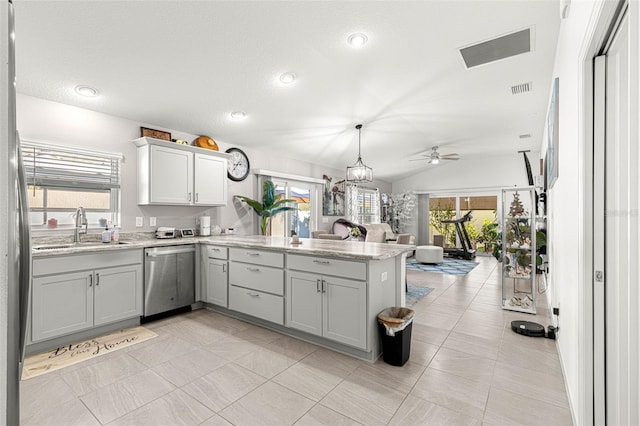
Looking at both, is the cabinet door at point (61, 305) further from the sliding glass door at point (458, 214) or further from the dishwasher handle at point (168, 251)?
the sliding glass door at point (458, 214)

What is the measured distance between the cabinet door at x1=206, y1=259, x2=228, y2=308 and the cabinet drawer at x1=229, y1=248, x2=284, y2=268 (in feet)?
0.74

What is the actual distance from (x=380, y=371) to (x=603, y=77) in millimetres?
2273

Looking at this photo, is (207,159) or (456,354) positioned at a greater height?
(207,159)

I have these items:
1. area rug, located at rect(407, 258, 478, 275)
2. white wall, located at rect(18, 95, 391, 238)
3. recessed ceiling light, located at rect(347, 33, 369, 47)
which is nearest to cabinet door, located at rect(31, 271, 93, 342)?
white wall, located at rect(18, 95, 391, 238)

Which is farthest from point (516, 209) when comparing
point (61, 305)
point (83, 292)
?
point (61, 305)

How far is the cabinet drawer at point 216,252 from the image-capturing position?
3.54 meters

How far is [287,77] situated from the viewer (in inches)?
128

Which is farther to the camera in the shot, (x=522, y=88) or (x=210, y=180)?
(x=210, y=180)

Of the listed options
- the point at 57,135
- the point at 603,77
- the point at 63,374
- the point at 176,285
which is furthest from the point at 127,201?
the point at 603,77

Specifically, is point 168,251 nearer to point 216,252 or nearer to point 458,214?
point 216,252

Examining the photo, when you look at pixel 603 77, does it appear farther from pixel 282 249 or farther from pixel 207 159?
pixel 207 159

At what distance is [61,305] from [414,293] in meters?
4.14

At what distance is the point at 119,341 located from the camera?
288cm

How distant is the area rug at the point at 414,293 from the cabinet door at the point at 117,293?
10.5 feet
